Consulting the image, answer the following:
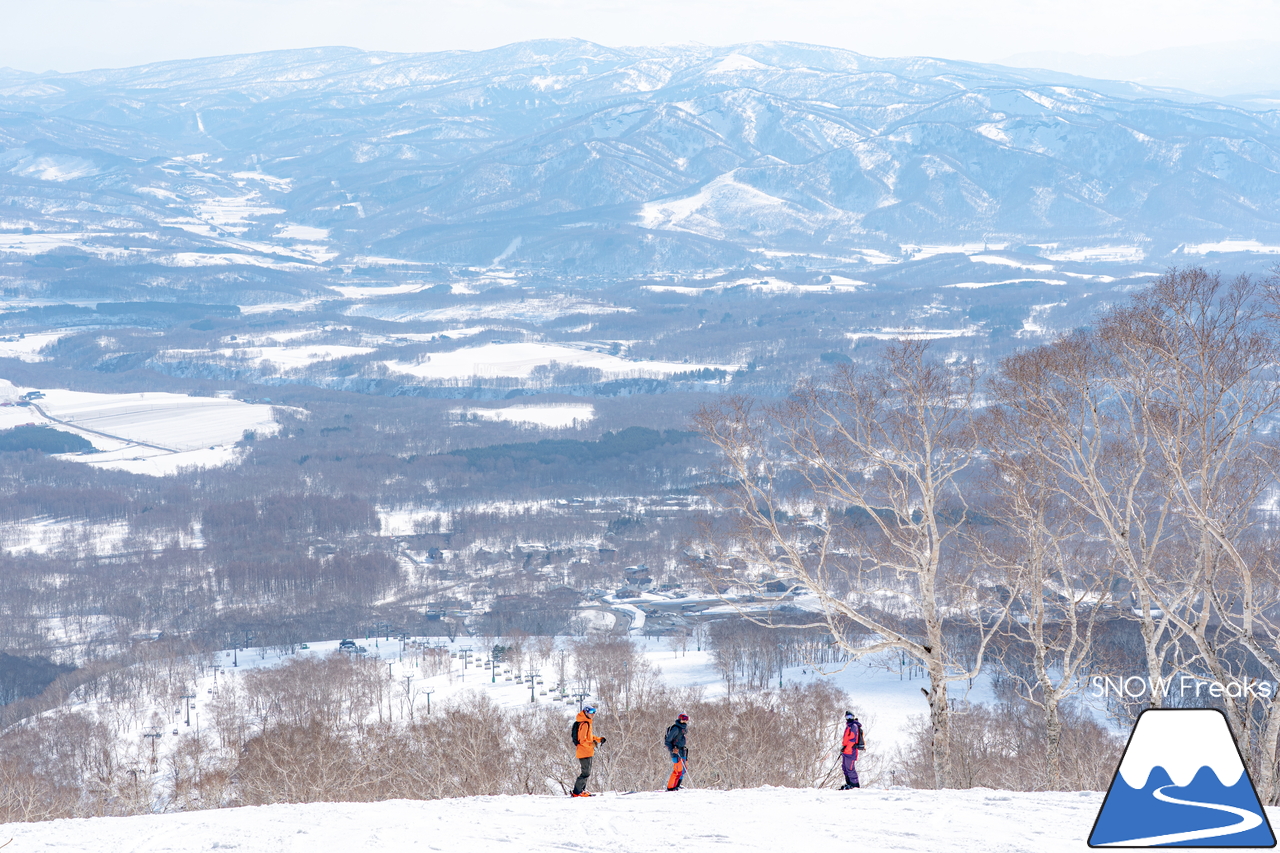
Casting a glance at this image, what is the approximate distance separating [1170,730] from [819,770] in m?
25.8

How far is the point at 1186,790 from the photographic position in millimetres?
11391

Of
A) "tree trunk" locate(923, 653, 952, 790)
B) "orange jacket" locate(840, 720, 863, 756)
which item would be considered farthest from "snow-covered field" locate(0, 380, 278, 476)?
"orange jacket" locate(840, 720, 863, 756)

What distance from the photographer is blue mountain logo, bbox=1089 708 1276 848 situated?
36.9 feet

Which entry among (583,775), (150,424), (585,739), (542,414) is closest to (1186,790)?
(585,739)

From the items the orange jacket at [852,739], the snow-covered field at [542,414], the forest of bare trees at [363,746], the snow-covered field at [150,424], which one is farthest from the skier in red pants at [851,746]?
the snow-covered field at [542,414]

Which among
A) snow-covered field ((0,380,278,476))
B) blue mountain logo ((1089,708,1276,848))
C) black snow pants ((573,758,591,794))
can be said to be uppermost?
blue mountain logo ((1089,708,1276,848))

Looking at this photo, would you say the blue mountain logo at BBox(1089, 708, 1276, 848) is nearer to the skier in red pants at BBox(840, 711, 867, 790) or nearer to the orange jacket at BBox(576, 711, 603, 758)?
the orange jacket at BBox(576, 711, 603, 758)

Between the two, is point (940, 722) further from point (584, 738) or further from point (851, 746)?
point (584, 738)

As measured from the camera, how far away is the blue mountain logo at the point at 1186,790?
1126cm

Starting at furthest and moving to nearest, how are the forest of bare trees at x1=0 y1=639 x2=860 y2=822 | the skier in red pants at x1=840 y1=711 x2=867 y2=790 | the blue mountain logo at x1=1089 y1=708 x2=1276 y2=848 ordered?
1. the forest of bare trees at x1=0 y1=639 x2=860 y2=822
2. the skier in red pants at x1=840 y1=711 x2=867 y2=790
3. the blue mountain logo at x1=1089 y1=708 x2=1276 y2=848

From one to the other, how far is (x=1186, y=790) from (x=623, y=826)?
325 inches

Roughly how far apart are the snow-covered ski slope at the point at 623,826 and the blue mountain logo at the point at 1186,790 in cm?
385

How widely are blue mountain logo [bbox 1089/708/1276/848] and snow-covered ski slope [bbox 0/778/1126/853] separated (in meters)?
3.85

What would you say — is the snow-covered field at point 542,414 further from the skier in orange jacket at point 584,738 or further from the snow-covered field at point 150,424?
the skier in orange jacket at point 584,738
